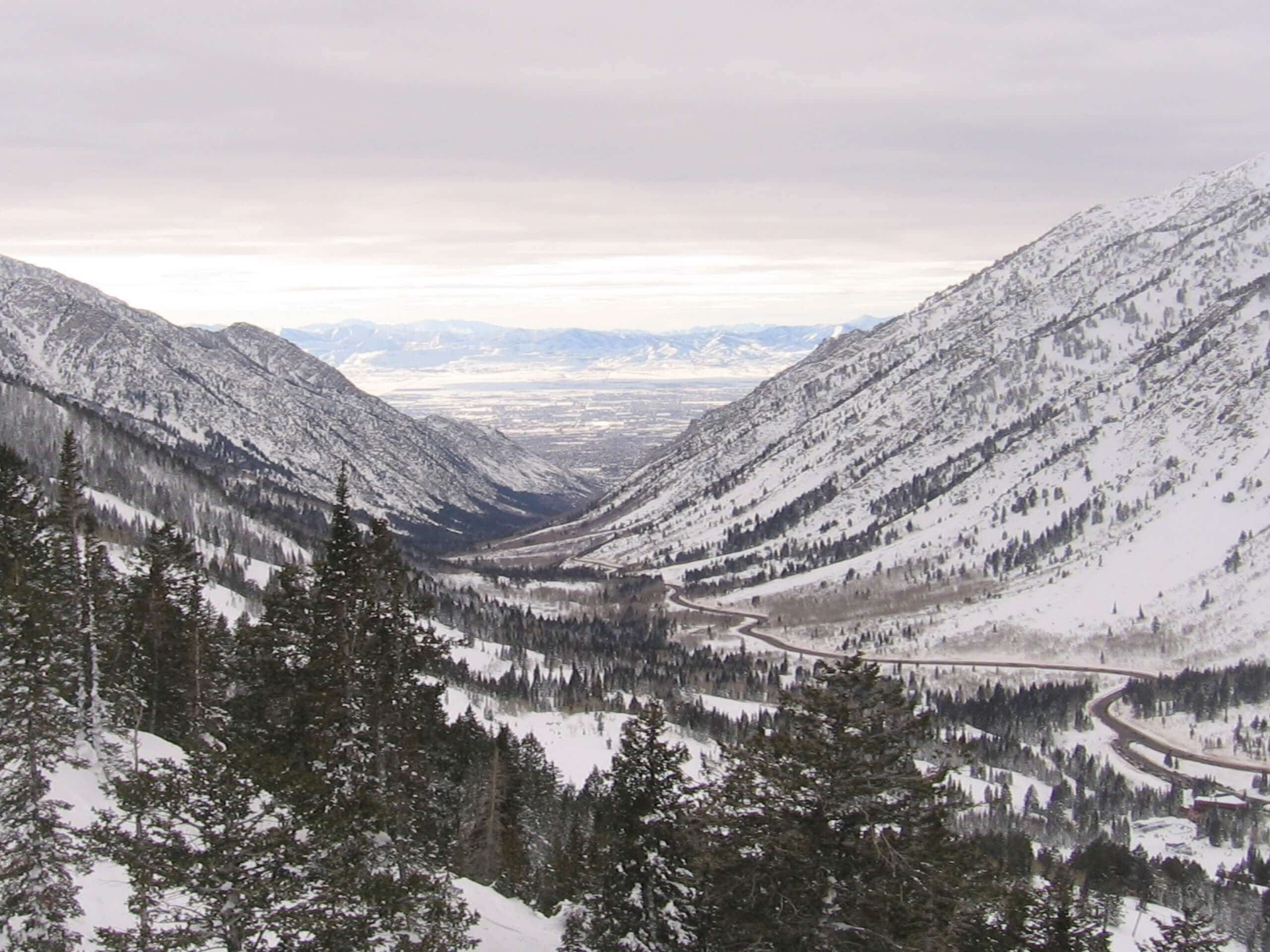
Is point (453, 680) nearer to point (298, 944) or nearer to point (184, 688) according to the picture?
point (184, 688)

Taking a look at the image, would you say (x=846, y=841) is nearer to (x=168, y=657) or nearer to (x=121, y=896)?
(x=121, y=896)

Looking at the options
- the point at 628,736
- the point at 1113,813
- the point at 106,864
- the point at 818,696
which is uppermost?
the point at 818,696

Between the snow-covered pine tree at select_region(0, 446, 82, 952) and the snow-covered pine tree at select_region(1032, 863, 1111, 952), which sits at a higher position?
the snow-covered pine tree at select_region(0, 446, 82, 952)

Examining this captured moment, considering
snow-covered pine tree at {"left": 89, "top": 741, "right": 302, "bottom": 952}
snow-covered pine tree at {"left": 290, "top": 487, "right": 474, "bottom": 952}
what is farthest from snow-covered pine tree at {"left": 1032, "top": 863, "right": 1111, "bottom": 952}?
snow-covered pine tree at {"left": 89, "top": 741, "right": 302, "bottom": 952}

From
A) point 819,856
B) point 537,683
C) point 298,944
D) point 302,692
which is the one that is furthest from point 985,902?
point 537,683

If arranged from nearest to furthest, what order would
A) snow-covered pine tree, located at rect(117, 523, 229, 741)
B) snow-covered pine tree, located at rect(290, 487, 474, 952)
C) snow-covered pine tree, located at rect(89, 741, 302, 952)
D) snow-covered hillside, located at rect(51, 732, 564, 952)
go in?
1. snow-covered pine tree, located at rect(89, 741, 302, 952)
2. snow-covered pine tree, located at rect(290, 487, 474, 952)
3. snow-covered hillside, located at rect(51, 732, 564, 952)
4. snow-covered pine tree, located at rect(117, 523, 229, 741)

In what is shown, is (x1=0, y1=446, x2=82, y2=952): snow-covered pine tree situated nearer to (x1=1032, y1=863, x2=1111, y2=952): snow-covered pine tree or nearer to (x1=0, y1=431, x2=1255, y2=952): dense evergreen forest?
(x1=0, y1=431, x2=1255, y2=952): dense evergreen forest

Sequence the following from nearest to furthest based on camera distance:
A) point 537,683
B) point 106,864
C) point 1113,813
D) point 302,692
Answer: point 302,692 < point 106,864 < point 1113,813 < point 537,683
